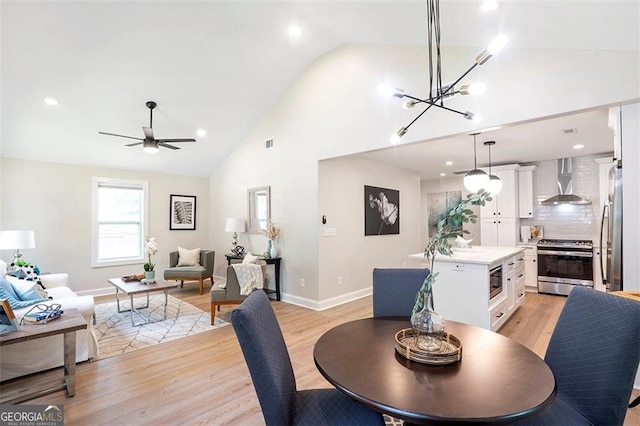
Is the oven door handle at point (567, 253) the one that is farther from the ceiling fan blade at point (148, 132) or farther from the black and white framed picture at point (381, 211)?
the ceiling fan blade at point (148, 132)

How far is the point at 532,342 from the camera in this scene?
129 inches

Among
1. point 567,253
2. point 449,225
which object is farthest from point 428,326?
point 567,253

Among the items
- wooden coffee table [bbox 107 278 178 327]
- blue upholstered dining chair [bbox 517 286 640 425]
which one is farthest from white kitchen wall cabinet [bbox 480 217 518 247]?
wooden coffee table [bbox 107 278 178 327]

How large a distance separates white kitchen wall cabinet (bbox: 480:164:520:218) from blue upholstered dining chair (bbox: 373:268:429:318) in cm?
444

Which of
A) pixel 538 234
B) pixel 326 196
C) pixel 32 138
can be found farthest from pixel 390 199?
pixel 32 138

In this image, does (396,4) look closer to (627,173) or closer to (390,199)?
(627,173)

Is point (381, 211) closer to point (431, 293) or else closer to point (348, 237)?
point (348, 237)

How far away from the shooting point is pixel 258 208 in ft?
18.9

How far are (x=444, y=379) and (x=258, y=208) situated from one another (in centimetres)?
493

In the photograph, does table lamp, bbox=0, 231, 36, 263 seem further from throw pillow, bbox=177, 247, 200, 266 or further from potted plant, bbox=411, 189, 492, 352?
potted plant, bbox=411, 189, 492, 352

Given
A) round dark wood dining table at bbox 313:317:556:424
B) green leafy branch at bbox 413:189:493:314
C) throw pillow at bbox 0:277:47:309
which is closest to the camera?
round dark wood dining table at bbox 313:317:556:424

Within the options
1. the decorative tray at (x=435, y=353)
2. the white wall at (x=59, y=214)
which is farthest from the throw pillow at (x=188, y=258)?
the decorative tray at (x=435, y=353)

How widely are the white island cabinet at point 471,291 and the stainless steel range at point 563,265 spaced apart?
2.29 metres

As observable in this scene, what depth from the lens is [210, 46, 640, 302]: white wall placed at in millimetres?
2484
